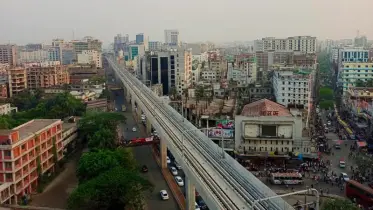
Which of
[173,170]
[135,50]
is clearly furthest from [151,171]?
[135,50]

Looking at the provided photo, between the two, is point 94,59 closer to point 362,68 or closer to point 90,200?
point 362,68

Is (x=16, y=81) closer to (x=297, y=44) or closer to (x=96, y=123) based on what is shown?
(x=96, y=123)

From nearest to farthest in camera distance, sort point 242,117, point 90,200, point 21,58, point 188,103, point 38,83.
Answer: point 90,200
point 242,117
point 188,103
point 38,83
point 21,58

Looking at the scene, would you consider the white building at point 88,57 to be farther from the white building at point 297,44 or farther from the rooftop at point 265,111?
the rooftop at point 265,111

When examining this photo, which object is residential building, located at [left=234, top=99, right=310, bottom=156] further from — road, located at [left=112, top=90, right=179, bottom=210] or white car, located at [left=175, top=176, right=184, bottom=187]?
road, located at [left=112, top=90, right=179, bottom=210]

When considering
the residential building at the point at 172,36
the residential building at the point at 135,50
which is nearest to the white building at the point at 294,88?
the residential building at the point at 135,50

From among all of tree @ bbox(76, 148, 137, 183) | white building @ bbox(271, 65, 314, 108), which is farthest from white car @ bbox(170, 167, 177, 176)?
white building @ bbox(271, 65, 314, 108)

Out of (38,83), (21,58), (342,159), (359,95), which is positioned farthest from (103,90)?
(21,58)
